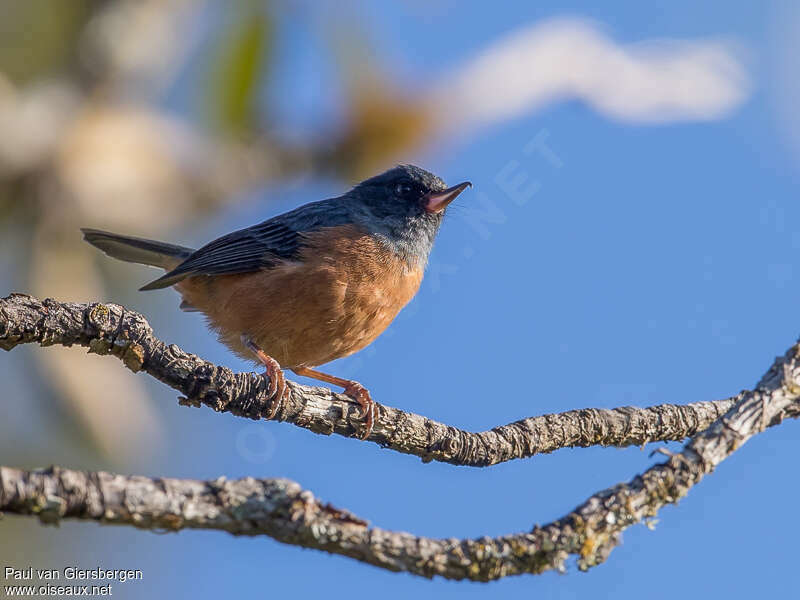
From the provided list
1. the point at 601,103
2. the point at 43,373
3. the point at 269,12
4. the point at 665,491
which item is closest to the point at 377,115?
the point at 269,12

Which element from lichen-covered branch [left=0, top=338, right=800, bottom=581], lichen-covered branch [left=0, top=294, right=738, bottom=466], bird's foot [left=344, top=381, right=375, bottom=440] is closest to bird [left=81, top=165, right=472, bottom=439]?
bird's foot [left=344, top=381, right=375, bottom=440]

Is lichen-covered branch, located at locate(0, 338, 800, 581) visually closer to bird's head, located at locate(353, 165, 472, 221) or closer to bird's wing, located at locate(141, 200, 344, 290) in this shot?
bird's wing, located at locate(141, 200, 344, 290)

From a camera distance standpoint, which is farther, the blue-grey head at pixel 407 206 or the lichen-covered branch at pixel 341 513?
the blue-grey head at pixel 407 206

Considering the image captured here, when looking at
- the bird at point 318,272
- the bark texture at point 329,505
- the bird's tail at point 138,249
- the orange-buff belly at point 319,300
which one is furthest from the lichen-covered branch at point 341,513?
the bird's tail at point 138,249

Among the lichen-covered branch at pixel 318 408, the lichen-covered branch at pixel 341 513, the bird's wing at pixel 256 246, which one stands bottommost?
the lichen-covered branch at pixel 341 513

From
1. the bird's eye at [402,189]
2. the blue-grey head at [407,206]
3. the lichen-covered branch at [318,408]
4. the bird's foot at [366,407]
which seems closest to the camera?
the lichen-covered branch at [318,408]

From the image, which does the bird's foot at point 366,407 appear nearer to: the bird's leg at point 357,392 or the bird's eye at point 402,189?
the bird's leg at point 357,392

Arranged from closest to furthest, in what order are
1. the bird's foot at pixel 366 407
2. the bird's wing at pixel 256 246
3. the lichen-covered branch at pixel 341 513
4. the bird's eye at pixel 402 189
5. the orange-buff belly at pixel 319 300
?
the lichen-covered branch at pixel 341 513
the bird's foot at pixel 366 407
the orange-buff belly at pixel 319 300
the bird's wing at pixel 256 246
the bird's eye at pixel 402 189
